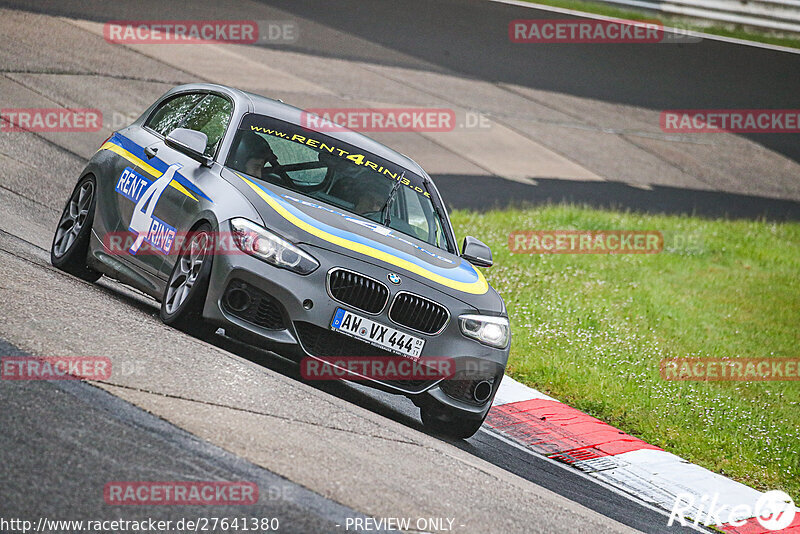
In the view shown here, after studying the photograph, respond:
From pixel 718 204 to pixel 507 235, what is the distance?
7602 millimetres

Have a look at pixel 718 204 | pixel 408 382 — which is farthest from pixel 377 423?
pixel 718 204

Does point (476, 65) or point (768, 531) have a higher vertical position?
point (476, 65)

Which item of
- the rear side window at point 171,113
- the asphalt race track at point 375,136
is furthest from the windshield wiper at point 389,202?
the rear side window at point 171,113

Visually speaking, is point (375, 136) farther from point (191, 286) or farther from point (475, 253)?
point (191, 286)

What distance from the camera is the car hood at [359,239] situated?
699 cm

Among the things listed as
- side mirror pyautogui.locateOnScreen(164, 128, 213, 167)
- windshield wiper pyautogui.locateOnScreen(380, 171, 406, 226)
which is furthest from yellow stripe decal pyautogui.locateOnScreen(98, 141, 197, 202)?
windshield wiper pyautogui.locateOnScreen(380, 171, 406, 226)

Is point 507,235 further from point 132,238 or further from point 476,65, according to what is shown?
point 476,65

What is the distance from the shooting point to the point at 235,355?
732 cm

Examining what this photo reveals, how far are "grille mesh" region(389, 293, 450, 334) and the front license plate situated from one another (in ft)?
0.32

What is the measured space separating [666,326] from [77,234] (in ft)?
22.1

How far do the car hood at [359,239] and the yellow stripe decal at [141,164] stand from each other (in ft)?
1.00

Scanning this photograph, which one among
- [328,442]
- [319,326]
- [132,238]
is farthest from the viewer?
[132,238]

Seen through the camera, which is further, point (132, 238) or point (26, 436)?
point (132, 238)

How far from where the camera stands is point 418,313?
7.01 meters
